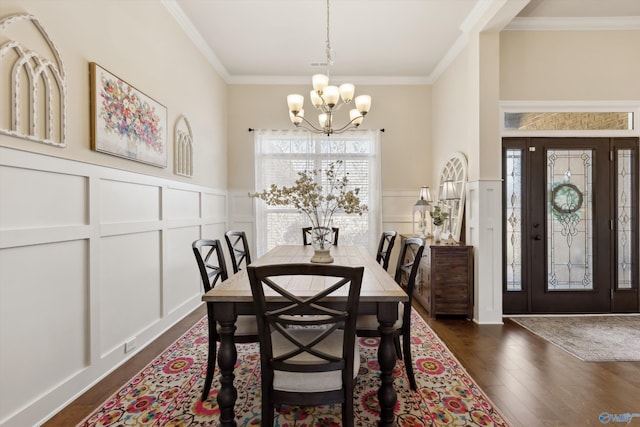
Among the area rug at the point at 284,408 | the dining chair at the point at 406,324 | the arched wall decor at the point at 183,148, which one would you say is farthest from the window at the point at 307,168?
the dining chair at the point at 406,324

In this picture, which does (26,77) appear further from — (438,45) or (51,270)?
(438,45)

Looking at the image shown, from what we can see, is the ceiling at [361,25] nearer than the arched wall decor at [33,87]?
No

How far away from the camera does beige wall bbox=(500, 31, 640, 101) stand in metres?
3.45

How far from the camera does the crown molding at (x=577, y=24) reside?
337 cm

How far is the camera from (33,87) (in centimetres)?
166

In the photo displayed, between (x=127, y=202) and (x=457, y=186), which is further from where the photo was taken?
(x=457, y=186)

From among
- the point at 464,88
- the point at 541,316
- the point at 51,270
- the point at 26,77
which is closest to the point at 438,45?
the point at 464,88

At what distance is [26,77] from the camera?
5.37ft

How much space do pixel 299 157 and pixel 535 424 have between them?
3.98 m

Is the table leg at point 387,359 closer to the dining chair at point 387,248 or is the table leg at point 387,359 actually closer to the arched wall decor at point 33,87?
the dining chair at point 387,248

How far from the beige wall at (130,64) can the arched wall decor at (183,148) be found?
0.08 m

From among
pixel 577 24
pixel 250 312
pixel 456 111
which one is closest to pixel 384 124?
pixel 456 111

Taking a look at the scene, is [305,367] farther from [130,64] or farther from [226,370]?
[130,64]

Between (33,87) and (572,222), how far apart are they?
187 inches
